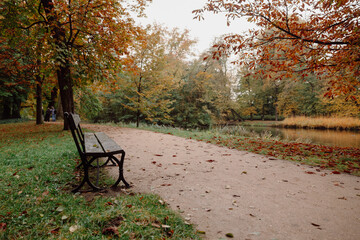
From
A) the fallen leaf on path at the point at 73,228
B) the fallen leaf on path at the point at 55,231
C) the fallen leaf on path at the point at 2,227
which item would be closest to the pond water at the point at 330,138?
the fallen leaf on path at the point at 73,228

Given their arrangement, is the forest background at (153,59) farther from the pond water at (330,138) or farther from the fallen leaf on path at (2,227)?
the fallen leaf on path at (2,227)

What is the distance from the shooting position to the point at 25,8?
7938 millimetres

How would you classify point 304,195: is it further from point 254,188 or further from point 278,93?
point 278,93

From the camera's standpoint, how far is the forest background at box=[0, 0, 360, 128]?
5953mm

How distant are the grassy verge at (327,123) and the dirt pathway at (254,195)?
17.4 m

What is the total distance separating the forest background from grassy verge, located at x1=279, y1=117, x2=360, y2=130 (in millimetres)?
1637

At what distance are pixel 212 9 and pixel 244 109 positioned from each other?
32162 millimetres

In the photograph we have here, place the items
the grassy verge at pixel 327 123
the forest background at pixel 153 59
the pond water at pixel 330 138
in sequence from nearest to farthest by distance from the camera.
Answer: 1. the forest background at pixel 153 59
2. the pond water at pixel 330 138
3. the grassy verge at pixel 327 123

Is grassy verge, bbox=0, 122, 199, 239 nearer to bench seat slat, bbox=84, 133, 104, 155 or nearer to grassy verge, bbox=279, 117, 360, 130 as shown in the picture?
bench seat slat, bbox=84, 133, 104, 155

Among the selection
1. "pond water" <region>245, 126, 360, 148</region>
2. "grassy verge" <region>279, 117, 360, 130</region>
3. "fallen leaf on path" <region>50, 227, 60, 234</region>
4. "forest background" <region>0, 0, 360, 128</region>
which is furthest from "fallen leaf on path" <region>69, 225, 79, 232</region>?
"grassy verge" <region>279, 117, 360, 130</region>

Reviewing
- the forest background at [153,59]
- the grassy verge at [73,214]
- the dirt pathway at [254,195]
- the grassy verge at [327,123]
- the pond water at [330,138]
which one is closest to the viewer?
the grassy verge at [73,214]

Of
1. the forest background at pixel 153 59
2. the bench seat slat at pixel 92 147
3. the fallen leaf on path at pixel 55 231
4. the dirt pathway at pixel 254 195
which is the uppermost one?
the forest background at pixel 153 59

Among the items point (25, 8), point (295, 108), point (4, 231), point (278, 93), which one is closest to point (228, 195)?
point (4, 231)

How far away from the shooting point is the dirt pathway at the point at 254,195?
7.45ft
